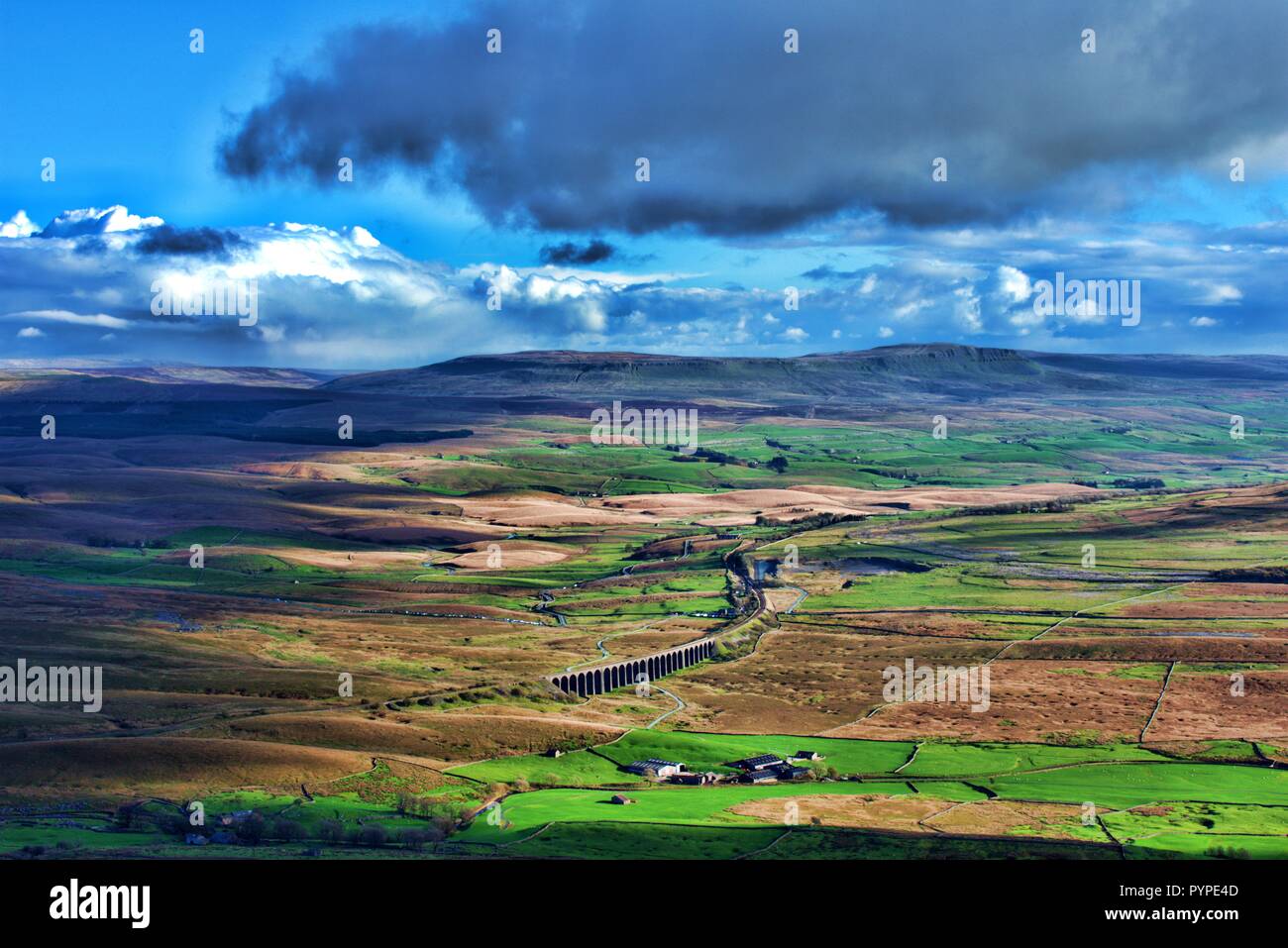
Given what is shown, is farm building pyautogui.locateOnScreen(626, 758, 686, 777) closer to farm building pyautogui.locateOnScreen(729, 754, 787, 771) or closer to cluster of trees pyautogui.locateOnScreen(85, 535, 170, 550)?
farm building pyautogui.locateOnScreen(729, 754, 787, 771)

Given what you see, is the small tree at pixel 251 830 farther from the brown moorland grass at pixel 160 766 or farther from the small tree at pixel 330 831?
the brown moorland grass at pixel 160 766

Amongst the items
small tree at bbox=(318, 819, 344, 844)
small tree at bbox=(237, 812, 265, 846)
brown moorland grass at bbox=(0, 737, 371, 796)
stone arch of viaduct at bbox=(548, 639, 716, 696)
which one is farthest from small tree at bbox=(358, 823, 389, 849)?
stone arch of viaduct at bbox=(548, 639, 716, 696)

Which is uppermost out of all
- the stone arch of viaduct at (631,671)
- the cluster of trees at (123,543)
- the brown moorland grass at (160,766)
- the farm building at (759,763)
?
the cluster of trees at (123,543)

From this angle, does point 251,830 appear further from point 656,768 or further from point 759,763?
point 759,763

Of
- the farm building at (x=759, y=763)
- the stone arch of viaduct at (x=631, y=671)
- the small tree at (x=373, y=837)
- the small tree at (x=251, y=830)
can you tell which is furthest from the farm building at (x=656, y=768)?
the small tree at (x=251, y=830)

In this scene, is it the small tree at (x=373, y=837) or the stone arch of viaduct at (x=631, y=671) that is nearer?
the small tree at (x=373, y=837)
